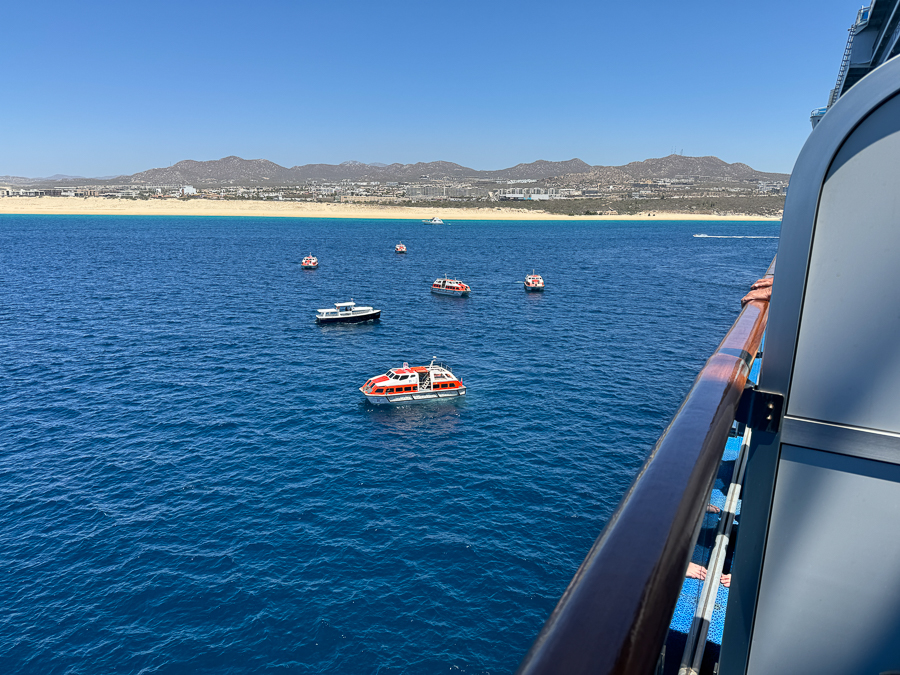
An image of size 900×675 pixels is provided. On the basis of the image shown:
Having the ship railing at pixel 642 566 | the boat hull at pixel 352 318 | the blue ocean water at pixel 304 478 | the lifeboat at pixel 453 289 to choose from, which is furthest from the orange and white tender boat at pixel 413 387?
the lifeboat at pixel 453 289

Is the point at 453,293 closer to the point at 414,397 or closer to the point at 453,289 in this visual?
the point at 453,289

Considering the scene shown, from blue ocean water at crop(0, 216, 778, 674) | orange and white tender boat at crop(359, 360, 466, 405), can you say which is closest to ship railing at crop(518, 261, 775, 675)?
blue ocean water at crop(0, 216, 778, 674)

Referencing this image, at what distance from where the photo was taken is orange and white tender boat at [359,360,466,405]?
138ft

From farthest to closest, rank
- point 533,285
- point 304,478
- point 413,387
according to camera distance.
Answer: point 533,285 → point 413,387 → point 304,478

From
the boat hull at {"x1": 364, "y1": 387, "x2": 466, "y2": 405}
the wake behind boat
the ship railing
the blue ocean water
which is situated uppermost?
the ship railing

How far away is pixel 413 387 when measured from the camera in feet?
140

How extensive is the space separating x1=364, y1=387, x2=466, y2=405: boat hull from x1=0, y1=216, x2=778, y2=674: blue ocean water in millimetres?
860

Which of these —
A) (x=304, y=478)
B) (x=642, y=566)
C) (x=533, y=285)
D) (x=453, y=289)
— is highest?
(x=642, y=566)

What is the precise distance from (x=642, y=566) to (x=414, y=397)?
A: 4114 centimetres

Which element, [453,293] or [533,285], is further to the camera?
[533,285]

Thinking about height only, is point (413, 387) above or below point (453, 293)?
above

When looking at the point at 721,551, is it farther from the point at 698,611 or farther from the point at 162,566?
the point at 162,566

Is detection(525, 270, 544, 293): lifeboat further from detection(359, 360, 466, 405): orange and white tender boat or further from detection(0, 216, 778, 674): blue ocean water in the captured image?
detection(359, 360, 466, 405): orange and white tender boat

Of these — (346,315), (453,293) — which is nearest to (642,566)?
(346,315)
